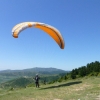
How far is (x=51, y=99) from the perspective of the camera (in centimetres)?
1417

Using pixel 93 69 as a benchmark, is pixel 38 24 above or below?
above

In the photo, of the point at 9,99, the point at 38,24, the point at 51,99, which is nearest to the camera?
the point at 51,99

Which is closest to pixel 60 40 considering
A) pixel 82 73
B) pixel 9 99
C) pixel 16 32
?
pixel 16 32

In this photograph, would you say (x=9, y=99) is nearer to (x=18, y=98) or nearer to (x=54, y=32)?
(x=18, y=98)

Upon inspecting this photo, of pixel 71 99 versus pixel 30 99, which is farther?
pixel 30 99

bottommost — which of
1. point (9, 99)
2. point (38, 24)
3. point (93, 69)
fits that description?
point (9, 99)

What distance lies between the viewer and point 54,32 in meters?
18.7

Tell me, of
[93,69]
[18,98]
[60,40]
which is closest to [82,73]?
[93,69]

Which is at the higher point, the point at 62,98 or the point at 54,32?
the point at 54,32

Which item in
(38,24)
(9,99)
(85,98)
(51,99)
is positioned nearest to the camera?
(85,98)

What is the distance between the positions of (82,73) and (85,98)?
3850 cm

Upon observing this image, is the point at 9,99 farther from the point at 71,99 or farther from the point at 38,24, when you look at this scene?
the point at 38,24

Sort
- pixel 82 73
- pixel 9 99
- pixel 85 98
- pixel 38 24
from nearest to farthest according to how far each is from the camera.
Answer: pixel 85 98, pixel 9 99, pixel 38 24, pixel 82 73

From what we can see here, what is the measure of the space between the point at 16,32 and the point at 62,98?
6.06 meters
